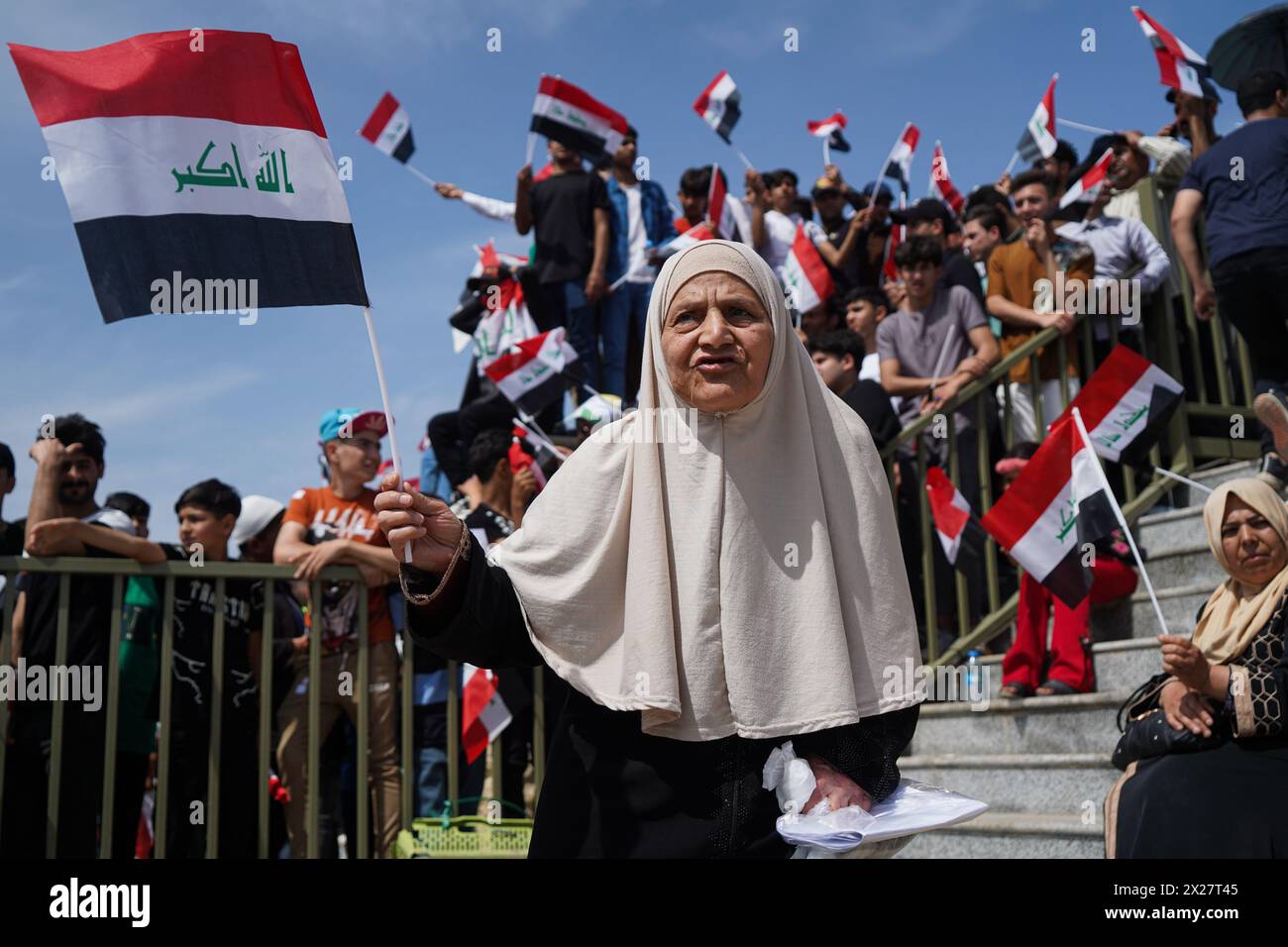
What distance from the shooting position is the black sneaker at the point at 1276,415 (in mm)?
5543

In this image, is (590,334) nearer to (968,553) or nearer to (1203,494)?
(968,553)

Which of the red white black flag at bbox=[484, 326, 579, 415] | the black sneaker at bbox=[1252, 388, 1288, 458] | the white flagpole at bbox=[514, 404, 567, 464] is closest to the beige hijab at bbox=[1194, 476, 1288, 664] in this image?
the black sneaker at bbox=[1252, 388, 1288, 458]

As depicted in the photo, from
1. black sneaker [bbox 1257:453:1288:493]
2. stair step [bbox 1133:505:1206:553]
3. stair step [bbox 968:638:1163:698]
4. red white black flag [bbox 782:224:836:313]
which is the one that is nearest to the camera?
stair step [bbox 968:638:1163:698]

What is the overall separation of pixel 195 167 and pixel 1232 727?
361 centimetres

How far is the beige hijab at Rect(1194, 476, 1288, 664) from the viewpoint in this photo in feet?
14.8

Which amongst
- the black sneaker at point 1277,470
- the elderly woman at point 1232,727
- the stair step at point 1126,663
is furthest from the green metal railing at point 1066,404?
the elderly woman at point 1232,727

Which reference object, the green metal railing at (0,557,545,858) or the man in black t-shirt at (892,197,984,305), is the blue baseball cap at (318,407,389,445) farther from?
the man in black t-shirt at (892,197,984,305)

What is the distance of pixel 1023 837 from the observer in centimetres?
562

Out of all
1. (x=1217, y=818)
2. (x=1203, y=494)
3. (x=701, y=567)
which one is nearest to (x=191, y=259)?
(x=701, y=567)

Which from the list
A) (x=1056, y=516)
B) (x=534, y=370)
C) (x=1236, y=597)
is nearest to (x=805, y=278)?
(x=534, y=370)

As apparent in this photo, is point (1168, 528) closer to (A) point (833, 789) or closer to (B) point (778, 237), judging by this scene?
(B) point (778, 237)

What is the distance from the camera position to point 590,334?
377 inches

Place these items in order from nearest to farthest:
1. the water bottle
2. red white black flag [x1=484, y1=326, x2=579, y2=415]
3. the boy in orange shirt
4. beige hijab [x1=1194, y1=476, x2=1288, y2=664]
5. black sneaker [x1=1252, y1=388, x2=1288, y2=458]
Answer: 1. beige hijab [x1=1194, y1=476, x2=1288, y2=664]
2. black sneaker [x1=1252, y1=388, x2=1288, y2=458]
3. the boy in orange shirt
4. the water bottle
5. red white black flag [x1=484, y1=326, x2=579, y2=415]

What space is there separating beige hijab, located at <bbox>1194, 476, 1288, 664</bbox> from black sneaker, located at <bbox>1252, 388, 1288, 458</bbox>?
2.86 feet
